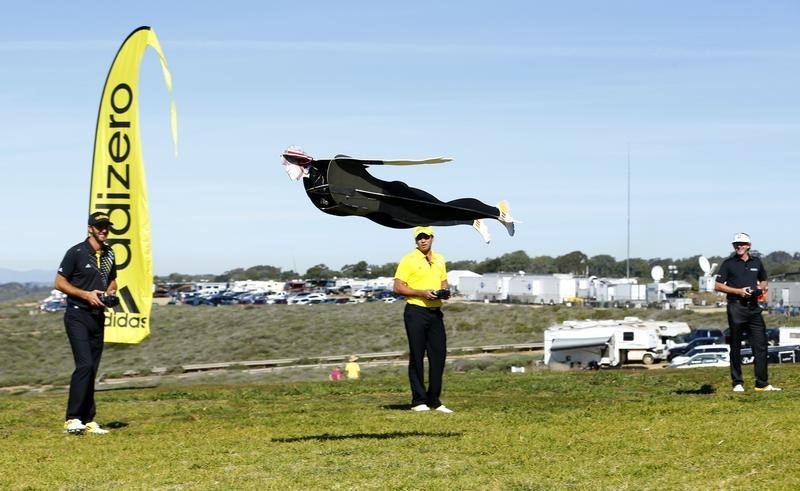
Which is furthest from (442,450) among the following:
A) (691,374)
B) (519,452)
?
(691,374)

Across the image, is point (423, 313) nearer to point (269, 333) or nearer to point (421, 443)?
point (421, 443)

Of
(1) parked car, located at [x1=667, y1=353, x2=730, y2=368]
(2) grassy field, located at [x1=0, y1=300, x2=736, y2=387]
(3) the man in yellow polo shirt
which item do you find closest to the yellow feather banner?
(3) the man in yellow polo shirt

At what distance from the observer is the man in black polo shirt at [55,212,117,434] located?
12430mm

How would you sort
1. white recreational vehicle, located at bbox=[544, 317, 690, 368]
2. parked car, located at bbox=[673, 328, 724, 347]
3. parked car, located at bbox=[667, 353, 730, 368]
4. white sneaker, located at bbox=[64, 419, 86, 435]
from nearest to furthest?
white sneaker, located at bbox=[64, 419, 86, 435] → parked car, located at bbox=[667, 353, 730, 368] → white recreational vehicle, located at bbox=[544, 317, 690, 368] → parked car, located at bbox=[673, 328, 724, 347]

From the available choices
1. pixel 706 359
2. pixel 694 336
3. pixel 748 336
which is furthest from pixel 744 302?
pixel 694 336

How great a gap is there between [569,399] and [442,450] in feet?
17.0

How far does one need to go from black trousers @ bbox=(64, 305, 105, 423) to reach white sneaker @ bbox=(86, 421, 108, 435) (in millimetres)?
127

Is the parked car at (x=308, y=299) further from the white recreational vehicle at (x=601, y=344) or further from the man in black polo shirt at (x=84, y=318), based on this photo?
the man in black polo shirt at (x=84, y=318)

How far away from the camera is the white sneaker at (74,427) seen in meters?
12.3

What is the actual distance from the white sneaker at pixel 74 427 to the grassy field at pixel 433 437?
0.60 ft

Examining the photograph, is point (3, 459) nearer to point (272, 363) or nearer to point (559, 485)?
point (559, 485)

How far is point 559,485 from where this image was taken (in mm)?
8398

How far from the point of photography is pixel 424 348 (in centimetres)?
1379

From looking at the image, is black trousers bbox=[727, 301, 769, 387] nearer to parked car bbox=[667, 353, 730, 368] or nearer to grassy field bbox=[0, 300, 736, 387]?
parked car bbox=[667, 353, 730, 368]
